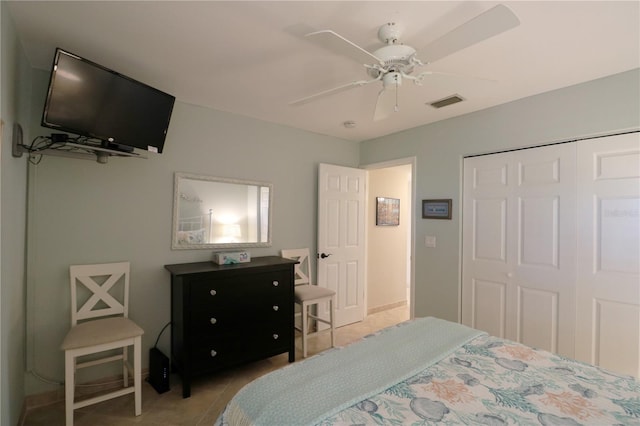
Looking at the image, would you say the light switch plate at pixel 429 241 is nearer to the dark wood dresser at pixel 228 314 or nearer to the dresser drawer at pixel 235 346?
the dark wood dresser at pixel 228 314

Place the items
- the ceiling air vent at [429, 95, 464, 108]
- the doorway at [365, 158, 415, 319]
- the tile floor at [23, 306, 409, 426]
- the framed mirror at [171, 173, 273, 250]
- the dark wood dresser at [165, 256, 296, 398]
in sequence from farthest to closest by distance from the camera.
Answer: the doorway at [365, 158, 415, 319] → the framed mirror at [171, 173, 273, 250] → the ceiling air vent at [429, 95, 464, 108] → the dark wood dresser at [165, 256, 296, 398] → the tile floor at [23, 306, 409, 426]

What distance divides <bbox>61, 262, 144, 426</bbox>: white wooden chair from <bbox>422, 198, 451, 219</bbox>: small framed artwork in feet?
9.64

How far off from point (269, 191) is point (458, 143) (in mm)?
2093

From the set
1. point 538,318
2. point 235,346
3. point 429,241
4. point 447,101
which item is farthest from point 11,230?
point 538,318

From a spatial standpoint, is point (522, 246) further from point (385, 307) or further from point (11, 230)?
point (11, 230)

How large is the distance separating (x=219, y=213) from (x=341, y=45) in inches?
83.9

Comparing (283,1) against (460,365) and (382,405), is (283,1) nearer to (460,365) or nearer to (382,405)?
(382,405)

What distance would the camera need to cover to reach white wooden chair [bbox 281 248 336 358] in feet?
10.3

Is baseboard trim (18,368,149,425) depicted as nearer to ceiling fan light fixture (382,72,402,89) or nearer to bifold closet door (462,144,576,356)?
ceiling fan light fixture (382,72,402,89)

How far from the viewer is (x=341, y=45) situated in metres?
1.46

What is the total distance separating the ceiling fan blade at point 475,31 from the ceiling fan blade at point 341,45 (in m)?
0.28

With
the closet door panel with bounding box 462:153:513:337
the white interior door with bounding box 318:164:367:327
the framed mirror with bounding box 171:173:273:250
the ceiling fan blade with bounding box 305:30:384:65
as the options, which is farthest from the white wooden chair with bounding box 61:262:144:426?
the closet door panel with bounding box 462:153:513:337

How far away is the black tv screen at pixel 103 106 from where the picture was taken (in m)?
1.78

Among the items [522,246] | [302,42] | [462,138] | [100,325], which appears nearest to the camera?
[302,42]
